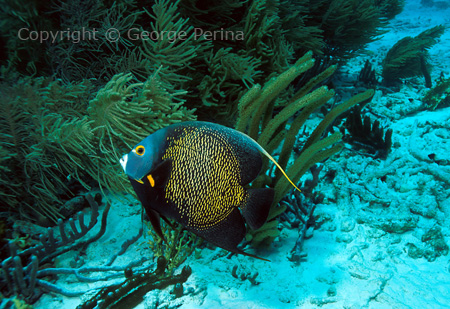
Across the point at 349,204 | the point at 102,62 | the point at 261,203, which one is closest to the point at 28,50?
the point at 102,62

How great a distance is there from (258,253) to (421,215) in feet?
A: 6.24

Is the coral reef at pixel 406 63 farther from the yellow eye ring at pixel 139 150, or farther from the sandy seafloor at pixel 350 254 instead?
the yellow eye ring at pixel 139 150

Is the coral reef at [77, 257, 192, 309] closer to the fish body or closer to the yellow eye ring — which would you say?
the fish body

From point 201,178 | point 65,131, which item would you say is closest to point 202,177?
point 201,178

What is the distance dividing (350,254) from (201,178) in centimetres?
190

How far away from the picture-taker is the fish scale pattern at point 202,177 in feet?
4.16

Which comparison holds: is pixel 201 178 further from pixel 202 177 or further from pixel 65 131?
pixel 65 131

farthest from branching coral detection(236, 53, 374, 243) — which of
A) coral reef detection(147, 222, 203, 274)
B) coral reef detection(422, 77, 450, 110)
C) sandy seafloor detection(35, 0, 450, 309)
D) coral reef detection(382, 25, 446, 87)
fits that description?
coral reef detection(382, 25, 446, 87)

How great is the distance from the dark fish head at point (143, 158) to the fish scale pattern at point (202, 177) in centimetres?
5

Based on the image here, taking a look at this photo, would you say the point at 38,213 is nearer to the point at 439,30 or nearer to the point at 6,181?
the point at 6,181

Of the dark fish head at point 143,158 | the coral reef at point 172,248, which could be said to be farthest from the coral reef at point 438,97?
the dark fish head at point 143,158

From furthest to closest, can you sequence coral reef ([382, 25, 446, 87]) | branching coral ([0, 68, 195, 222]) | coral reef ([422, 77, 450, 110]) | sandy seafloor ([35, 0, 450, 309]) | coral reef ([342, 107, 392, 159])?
coral reef ([382, 25, 446, 87]), coral reef ([422, 77, 450, 110]), coral reef ([342, 107, 392, 159]), branching coral ([0, 68, 195, 222]), sandy seafloor ([35, 0, 450, 309])

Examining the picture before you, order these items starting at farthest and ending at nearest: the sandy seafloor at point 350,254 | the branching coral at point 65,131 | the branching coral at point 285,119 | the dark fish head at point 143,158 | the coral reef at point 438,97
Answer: the coral reef at point 438,97 < the branching coral at point 65,131 < the sandy seafloor at point 350,254 < the branching coral at point 285,119 < the dark fish head at point 143,158

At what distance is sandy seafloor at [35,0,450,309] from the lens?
207 centimetres
